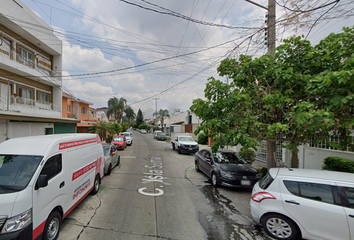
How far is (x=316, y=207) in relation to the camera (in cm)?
317

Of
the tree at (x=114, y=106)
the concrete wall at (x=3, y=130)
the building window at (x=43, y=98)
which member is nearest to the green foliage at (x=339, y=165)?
the concrete wall at (x=3, y=130)

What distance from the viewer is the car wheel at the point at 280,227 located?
11.0ft

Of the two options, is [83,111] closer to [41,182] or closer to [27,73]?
[27,73]

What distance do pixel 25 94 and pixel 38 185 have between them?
Result: 47.8 feet

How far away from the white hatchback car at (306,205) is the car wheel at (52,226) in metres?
4.27

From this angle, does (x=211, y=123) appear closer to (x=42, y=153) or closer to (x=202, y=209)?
(x=202, y=209)

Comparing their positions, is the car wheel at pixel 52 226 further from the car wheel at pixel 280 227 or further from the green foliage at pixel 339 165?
the green foliage at pixel 339 165

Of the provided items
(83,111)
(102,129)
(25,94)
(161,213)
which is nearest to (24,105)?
(25,94)

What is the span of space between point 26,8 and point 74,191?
16560 millimetres

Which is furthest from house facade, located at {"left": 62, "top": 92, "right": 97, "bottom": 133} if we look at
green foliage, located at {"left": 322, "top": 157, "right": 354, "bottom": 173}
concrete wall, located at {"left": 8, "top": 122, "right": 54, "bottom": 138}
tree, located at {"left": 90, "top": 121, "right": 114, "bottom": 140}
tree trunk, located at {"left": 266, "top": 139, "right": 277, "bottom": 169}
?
green foliage, located at {"left": 322, "top": 157, "right": 354, "bottom": 173}

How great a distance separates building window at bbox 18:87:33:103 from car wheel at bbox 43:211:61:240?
1301 cm

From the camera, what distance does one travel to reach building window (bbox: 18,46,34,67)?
488 inches

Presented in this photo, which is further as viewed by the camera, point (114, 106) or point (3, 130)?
point (114, 106)

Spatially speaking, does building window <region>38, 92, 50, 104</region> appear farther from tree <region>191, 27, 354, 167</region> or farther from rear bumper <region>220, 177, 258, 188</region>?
rear bumper <region>220, 177, 258, 188</region>
